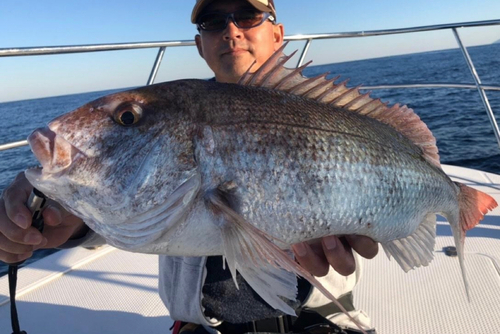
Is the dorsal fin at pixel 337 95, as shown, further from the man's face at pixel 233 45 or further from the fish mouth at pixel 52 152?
the man's face at pixel 233 45

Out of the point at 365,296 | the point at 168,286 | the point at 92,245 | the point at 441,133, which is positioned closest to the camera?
the point at 92,245

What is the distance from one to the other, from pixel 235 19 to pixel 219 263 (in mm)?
1644

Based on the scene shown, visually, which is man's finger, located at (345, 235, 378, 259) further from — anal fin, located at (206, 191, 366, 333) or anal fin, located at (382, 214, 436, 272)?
anal fin, located at (206, 191, 366, 333)

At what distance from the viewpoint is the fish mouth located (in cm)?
111

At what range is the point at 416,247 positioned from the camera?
1.75m

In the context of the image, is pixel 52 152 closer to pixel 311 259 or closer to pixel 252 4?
pixel 311 259

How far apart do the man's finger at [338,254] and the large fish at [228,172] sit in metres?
0.12

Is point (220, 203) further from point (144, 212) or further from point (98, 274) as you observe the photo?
point (98, 274)

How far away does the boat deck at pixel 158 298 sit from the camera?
7.38ft

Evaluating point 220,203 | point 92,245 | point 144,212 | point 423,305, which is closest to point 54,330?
point 92,245

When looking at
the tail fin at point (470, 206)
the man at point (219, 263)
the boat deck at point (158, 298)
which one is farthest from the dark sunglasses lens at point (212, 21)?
the boat deck at point (158, 298)

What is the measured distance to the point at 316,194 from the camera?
1.29m

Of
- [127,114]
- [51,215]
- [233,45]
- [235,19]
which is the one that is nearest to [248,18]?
[235,19]

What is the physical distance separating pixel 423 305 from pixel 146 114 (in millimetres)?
2182
